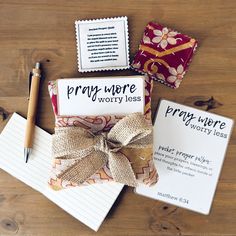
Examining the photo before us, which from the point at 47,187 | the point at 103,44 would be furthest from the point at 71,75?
the point at 47,187

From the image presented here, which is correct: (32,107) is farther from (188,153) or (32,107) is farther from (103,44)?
(188,153)

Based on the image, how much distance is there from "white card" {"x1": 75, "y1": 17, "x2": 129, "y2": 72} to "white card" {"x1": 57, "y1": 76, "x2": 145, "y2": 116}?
52 mm

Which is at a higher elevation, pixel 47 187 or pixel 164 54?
pixel 164 54

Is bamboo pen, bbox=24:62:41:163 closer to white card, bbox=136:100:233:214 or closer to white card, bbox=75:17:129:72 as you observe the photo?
white card, bbox=75:17:129:72

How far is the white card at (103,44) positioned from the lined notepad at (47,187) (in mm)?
159

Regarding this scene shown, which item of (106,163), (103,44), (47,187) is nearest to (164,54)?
(103,44)

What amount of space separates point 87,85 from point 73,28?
12 centimetres

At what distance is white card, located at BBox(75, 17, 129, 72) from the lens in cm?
69

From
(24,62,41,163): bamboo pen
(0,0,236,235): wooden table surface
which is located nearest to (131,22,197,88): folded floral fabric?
(0,0,236,235): wooden table surface

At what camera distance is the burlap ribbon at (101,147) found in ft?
1.97

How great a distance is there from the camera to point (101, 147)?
0.60m

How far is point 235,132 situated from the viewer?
2.26 ft

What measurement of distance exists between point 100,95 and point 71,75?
0.27 ft

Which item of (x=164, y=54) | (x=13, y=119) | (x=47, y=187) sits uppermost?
(x=164, y=54)
